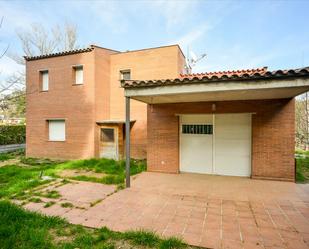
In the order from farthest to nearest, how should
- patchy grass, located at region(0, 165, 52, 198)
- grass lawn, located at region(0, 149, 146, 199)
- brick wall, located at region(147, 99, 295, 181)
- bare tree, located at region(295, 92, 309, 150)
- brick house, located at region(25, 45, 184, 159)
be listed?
bare tree, located at region(295, 92, 309, 150)
brick house, located at region(25, 45, 184, 159)
brick wall, located at region(147, 99, 295, 181)
grass lawn, located at region(0, 149, 146, 199)
patchy grass, located at region(0, 165, 52, 198)

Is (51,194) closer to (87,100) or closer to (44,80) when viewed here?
(87,100)

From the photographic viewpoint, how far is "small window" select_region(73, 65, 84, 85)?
11.2 m

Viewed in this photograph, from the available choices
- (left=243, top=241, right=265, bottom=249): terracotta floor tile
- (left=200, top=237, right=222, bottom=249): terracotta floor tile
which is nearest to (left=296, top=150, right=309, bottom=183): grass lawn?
(left=243, top=241, right=265, bottom=249): terracotta floor tile

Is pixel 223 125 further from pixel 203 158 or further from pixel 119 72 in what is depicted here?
pixel 119 72

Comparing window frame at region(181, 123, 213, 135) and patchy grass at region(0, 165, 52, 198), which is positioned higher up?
window frame at region(181, 123, 213, 135)

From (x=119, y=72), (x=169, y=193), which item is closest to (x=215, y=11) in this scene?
(x=119, y=72)

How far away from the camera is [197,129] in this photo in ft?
24.9

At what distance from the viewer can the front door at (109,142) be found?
1031 centimetres

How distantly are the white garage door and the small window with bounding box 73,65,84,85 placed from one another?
6829 millimetres

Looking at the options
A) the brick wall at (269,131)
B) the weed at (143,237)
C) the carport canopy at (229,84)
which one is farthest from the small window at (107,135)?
the weed at (143,237)

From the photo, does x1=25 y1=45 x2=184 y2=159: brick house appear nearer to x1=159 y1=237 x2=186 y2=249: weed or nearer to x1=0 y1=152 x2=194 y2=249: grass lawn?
x1=0 y1=152 x2=194 y2=249: grass lawn

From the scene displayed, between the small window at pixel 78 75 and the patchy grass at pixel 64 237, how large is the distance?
874cm

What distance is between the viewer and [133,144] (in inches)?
435

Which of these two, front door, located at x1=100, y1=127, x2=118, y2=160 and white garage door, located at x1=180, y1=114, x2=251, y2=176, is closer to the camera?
white garage door, located at x1=180, y1=114, x2=251, y2=176
